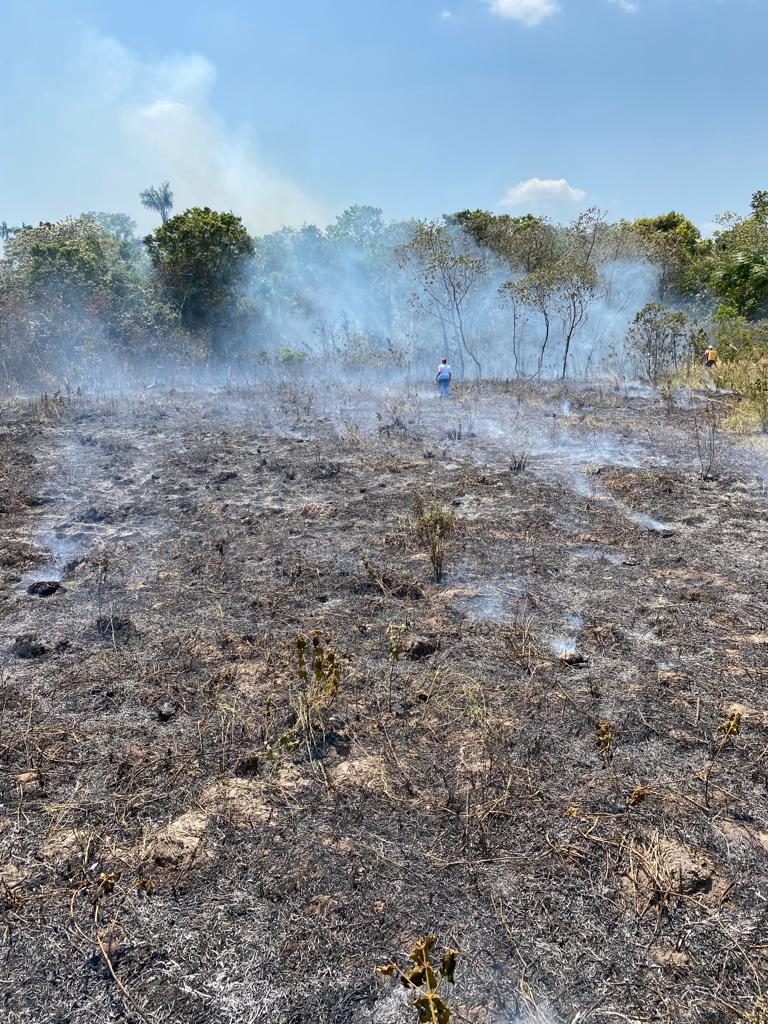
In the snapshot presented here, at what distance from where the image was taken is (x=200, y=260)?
54.9 ft

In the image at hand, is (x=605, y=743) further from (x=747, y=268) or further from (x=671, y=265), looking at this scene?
(x=671, y=265)

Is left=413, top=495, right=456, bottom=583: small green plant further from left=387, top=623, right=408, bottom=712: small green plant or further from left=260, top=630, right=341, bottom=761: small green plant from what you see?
left=260, top=630, right=341, bottom=761: small green plant

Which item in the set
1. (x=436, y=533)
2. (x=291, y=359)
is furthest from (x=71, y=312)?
(x=436, y=533)

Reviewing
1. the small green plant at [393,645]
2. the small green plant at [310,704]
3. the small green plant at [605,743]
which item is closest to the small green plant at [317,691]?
the small green plant at [310,704]

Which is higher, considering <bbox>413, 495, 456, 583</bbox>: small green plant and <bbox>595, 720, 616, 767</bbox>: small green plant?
<bbox>413, 495, 456, 583</bbox>: small green plant

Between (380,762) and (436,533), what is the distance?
8.06 feet

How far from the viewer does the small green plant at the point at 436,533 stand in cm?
438

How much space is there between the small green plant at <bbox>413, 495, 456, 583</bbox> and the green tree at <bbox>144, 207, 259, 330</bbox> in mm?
14097

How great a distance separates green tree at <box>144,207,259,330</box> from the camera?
16.6m

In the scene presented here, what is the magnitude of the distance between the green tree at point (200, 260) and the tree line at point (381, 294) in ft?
0.12

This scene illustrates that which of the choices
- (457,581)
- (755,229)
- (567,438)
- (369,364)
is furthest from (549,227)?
(457,581)

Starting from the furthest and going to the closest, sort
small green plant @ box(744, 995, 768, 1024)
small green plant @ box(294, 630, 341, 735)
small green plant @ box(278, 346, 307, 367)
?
small green plant @ box(278, 346, 307, 367) → small green plant @ box(294, 630, 341, 735) → small green plant @ box(744, 995, 768, 1024)

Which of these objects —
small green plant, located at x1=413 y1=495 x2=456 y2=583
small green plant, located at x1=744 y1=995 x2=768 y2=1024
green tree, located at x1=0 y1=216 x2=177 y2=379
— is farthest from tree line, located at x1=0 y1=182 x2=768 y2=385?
small green plant, located at x1=744 y1=995 x2=768 y2=1024

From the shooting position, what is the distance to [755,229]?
53.8 feet
